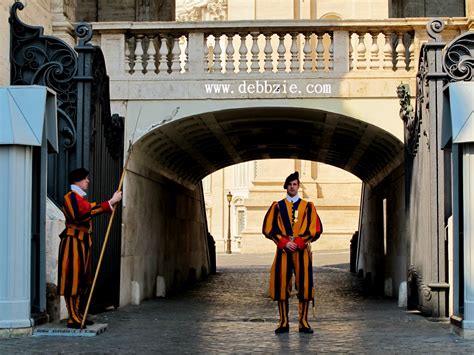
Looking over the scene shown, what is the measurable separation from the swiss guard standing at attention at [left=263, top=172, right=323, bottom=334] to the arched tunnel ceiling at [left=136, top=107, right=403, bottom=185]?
523 cm

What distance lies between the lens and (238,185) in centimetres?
6481

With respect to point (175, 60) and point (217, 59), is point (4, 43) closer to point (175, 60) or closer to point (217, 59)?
point (175, 60)

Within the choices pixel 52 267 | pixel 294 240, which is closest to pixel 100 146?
pixel 52 267

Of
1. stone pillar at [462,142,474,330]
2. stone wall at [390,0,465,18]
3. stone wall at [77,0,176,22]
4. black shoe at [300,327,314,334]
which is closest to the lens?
stone pillar at [462,142,474,330]

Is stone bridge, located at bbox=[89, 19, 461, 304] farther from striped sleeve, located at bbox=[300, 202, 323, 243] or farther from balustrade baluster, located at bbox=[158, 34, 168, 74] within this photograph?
striped sleeve, located at bbox=[300, 202, 323, 243]

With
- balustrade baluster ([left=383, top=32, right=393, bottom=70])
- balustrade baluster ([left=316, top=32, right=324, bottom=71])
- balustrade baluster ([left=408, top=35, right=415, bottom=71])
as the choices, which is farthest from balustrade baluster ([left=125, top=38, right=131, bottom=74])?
balustrade baluster ([left=408, top=35, right=415, bottom=71])

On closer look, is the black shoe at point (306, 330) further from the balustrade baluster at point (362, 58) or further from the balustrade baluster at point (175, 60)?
the balustrade baluster at point (175, 60)

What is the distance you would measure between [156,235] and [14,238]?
9139mm

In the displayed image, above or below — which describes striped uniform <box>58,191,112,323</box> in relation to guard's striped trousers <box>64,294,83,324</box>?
above

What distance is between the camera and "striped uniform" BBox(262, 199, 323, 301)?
12.1 m

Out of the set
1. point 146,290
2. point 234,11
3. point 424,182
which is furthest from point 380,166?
point 234,11

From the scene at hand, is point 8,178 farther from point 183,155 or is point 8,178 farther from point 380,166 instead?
point 380,166

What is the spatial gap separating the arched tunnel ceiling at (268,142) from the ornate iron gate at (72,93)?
2737mm

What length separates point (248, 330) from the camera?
12828mm
